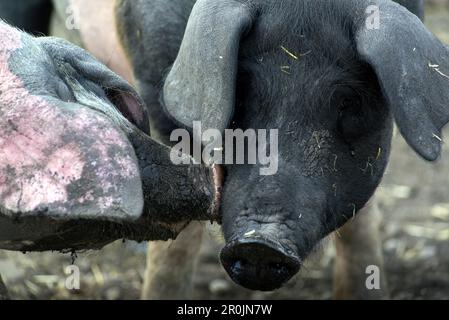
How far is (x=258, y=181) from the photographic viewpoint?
3.34 metres

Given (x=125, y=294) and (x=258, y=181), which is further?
(x=125, y=294)

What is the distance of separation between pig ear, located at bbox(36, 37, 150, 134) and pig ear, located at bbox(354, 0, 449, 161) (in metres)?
0.78

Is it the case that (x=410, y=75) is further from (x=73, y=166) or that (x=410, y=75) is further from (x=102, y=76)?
(x=73, y=166)

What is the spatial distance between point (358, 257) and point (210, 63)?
1.72 meters

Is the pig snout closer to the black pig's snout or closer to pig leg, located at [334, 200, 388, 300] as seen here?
the black pig's snout

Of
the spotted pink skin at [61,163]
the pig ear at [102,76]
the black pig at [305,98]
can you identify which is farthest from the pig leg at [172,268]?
the spotted pink skin at [61,163]

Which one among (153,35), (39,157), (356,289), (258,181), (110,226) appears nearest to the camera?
(39,157)

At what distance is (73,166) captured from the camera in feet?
8.24

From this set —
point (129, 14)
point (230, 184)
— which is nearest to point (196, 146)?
point (230, 184)

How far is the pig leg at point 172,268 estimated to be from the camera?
15.4 feet

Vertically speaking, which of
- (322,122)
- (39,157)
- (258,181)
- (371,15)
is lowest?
(39,157)

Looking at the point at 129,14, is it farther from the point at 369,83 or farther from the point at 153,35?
the point at 369,83

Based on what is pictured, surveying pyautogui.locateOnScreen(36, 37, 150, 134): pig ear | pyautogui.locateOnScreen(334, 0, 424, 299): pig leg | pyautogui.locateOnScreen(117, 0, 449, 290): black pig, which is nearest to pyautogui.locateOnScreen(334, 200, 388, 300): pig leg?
pyautogui.locateOnScreen(334, 0, 424, 299): pig leg

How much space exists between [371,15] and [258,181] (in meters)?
0.70
